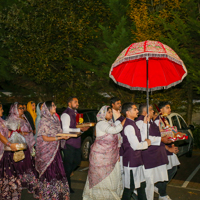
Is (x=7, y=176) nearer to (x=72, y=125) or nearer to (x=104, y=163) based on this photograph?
(x=72, y=125)

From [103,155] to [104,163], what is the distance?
6.0 inches

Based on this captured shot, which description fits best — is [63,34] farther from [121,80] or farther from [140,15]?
Result: [121,80]

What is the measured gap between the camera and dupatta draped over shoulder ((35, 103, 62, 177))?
18.5 feet

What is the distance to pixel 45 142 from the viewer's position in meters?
5.74

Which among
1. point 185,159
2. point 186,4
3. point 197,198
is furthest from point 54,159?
point 186,4

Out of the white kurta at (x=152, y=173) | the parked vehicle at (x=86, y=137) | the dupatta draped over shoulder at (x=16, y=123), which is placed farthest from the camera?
the parked vehicle at (x=86, y=137)

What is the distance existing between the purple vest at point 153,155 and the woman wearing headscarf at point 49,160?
1.69 meters

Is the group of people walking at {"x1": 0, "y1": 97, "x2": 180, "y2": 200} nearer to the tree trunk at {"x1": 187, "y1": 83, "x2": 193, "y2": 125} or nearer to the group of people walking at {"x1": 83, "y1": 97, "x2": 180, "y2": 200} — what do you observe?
the group of people walking at {"x1": 83, "y1": 97, "x2": 180, "y2": 200}

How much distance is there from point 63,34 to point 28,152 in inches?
418

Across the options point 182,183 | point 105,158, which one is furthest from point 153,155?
point 182,183

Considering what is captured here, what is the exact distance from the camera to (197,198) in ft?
20.2

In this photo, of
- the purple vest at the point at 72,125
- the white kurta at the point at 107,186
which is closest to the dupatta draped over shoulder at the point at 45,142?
the purple vest at the point at 72,125

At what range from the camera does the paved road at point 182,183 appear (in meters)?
6.32

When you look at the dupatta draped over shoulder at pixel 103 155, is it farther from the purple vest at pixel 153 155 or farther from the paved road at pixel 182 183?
the paved road at pixel 182 183
